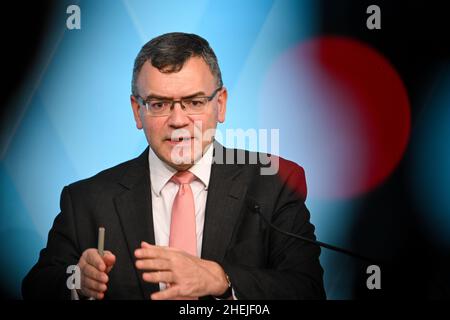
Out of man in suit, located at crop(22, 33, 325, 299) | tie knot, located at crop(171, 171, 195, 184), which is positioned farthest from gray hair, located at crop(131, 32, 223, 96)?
tie knot, located at crop(171, 171, 195, 184)

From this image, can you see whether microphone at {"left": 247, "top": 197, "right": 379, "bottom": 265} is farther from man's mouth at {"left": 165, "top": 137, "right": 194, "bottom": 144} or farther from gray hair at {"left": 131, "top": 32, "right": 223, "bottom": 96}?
gray hair at {"left": 131, "top": 32, "right": 223, "bottom": 96}

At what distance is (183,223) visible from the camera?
3.01 meters

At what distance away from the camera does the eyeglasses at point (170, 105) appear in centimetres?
303

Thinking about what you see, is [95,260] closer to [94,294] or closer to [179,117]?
[94,294]

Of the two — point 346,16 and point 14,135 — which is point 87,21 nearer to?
point 14,135

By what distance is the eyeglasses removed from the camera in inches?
119

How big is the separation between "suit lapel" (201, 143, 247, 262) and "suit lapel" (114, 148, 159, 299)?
286 millimetres

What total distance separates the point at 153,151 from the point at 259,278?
0.89 meters

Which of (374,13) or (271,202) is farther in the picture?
(374,13)

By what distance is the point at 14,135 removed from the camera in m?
→ 3.54

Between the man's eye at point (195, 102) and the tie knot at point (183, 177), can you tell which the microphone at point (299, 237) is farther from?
the man's eye at point (195, 102)

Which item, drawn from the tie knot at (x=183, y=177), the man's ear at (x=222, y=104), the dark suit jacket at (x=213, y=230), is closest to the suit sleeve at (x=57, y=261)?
the dark suit jacket at (x=213, y=230)

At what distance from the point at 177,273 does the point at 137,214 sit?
0.60 meters
